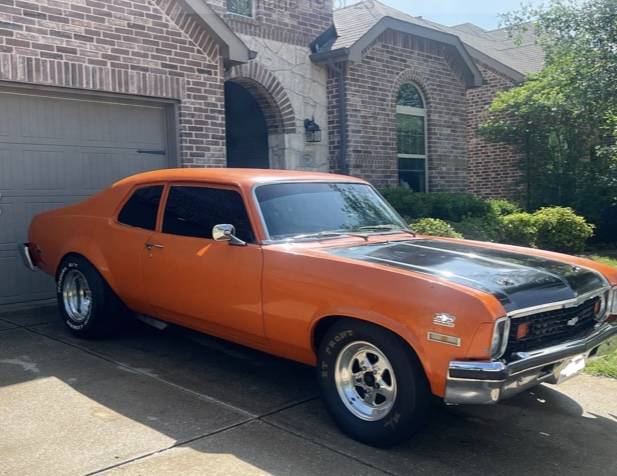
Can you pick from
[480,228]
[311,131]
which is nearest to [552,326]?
[480,228]

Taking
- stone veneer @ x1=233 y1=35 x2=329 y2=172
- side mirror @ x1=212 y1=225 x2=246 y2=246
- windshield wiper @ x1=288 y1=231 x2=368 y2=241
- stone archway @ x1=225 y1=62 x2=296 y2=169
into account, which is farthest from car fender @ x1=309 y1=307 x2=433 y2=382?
stone veneer @ x1=233 y1=35 x2=329 y2=172

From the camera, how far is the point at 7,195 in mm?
7711

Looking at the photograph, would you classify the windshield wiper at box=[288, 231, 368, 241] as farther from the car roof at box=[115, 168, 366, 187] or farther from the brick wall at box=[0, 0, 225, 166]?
the brick wall at box=[0, 0, 225, 166]

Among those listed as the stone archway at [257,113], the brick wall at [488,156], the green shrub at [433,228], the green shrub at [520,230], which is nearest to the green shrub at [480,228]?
A: the green shrub at [520,230]

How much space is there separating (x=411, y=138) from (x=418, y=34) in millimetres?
2108

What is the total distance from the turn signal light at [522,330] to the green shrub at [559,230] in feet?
27.6

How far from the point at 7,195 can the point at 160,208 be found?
3145 millimetres

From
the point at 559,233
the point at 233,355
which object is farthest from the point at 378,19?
the point at 233,355

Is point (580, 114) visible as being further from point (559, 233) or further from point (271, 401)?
point (271, 401)

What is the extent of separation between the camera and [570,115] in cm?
1508

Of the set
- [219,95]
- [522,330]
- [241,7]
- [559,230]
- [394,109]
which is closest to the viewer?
[522,330]

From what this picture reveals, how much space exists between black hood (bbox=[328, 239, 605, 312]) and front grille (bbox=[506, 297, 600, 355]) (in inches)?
3.7

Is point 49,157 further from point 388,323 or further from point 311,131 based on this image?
point 388,323

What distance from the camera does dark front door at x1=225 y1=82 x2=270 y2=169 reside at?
12.6 m
